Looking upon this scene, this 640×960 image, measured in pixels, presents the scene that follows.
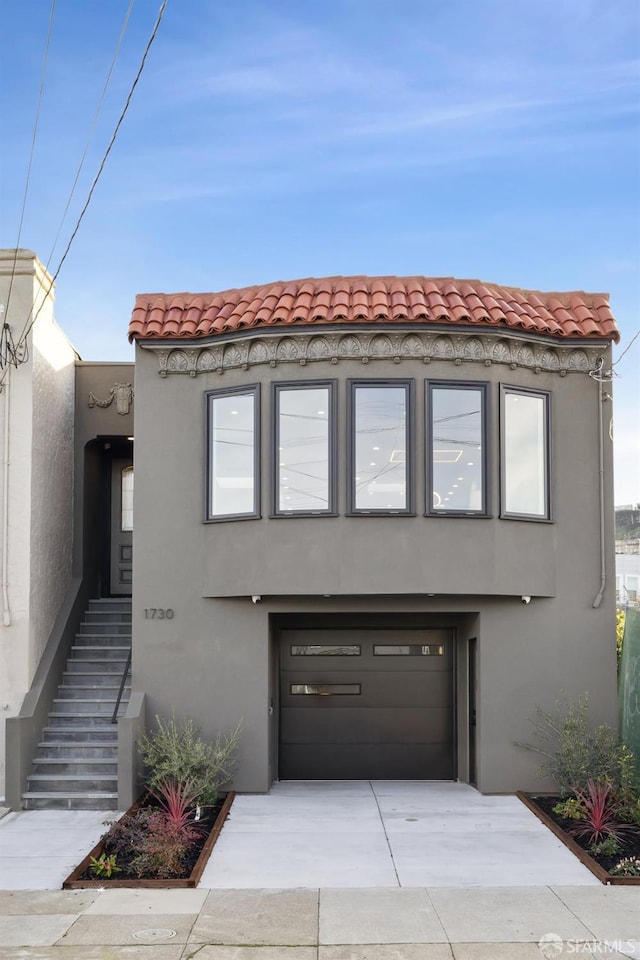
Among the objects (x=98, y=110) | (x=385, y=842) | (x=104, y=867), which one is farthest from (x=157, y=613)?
(x=98, y=110)

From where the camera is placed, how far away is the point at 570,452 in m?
12.6

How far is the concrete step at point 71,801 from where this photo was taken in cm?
1182

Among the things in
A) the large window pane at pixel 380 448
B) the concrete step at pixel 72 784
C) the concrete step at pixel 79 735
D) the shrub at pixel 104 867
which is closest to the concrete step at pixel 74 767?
the concrete step at pixel 72 784

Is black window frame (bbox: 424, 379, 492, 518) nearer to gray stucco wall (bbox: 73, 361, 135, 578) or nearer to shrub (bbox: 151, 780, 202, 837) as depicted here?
shrub (bbox: 151, 780, 202, 837)

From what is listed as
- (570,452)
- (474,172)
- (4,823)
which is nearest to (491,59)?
(474,172)

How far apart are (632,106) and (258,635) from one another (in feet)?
29.4

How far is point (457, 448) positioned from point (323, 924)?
236 inches

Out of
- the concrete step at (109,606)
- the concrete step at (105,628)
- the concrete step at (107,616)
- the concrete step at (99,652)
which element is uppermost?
the concrete step at (109,606)

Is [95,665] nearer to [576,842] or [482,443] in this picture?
[482,443]

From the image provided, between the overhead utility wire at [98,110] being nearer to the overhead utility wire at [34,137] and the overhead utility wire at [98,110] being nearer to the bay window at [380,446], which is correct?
the overhead utility wire at [34,137]

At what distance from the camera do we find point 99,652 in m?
14.5

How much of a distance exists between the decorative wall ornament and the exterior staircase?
10.0 feet

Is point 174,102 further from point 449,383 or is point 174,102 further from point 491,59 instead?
point 449,383

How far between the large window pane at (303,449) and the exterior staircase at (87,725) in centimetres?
381
